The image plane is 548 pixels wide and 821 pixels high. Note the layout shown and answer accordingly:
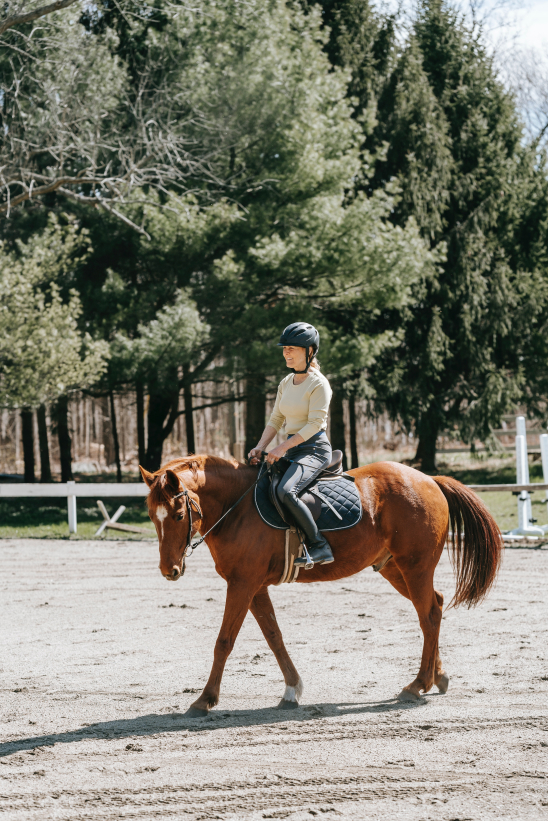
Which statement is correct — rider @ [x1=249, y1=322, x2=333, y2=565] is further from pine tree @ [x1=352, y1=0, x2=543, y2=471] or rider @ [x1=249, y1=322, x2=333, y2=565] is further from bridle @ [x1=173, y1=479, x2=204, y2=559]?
pine tree @ [x1=352, y1=0, x2=543, y2=471]

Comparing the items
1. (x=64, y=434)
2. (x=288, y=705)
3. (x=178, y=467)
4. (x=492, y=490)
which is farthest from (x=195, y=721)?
(x=64, y=434)

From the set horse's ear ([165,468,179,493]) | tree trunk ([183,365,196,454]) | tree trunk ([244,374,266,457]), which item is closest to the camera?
horse's ear ([165,468,179,493])

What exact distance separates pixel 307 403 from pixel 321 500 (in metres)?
0.70

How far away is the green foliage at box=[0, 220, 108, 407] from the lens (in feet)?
56.4

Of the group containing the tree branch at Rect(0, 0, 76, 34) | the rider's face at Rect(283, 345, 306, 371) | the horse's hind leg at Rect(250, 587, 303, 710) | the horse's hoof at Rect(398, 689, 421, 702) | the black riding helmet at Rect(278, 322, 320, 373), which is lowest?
the horse's hoof at Rect(398, 689, 421, 702)

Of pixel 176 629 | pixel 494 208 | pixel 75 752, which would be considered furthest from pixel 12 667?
pixel 494 208

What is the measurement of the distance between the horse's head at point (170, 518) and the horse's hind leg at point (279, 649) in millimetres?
912

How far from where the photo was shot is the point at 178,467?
544 centimetres

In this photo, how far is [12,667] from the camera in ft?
21.9

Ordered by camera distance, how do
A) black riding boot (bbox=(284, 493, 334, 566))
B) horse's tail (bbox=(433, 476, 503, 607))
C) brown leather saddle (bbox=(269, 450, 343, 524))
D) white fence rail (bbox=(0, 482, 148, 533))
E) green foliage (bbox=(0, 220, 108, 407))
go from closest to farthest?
1. black riding boot (bbox=(284, 493, 334, 566))
2. brown leather saddle (bbox=(269, 450, 343, 524))
3. horse's tail (bbox=(433, 476, 503, 607))
4. white fence rail (bbox=(0, 482, 148, 533))
5. green foliage (bbox=(0, 220, 108, 407))

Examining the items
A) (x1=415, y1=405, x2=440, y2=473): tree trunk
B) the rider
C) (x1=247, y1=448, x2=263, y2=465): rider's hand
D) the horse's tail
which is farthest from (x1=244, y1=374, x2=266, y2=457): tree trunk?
the rider

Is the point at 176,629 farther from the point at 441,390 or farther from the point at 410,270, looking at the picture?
the point at 441,390

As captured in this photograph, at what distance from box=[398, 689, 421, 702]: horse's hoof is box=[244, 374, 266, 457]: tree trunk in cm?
1463

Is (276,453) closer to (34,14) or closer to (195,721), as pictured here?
(195,721)
